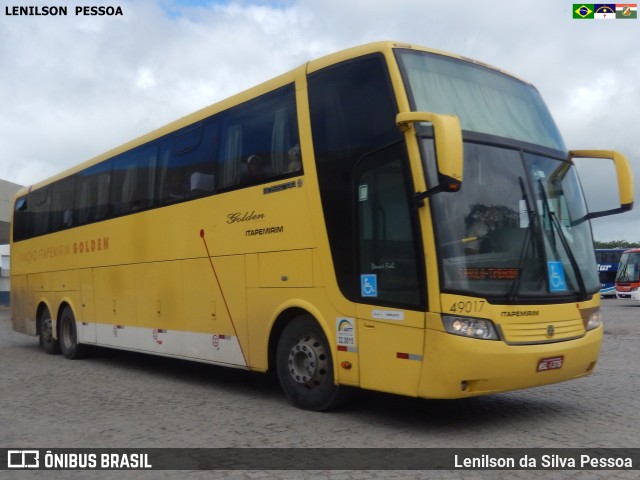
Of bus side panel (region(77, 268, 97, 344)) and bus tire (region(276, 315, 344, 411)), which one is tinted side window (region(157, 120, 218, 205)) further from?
bus side panel (region(77, 268, 97, 344))

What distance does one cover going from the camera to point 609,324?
21719mm

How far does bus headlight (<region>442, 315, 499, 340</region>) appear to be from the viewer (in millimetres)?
6387

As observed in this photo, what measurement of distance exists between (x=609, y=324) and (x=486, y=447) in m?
17.2

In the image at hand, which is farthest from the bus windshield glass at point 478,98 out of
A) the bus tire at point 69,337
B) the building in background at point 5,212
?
the building in background at point 5,212

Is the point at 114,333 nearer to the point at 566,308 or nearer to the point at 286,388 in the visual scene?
the point at 286,388

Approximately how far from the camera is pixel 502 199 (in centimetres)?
693

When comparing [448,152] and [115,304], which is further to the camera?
[115,304]

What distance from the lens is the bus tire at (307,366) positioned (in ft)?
25.3

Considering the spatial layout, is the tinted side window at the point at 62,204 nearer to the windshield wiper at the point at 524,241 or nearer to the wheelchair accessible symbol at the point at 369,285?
the wheelchair accessible symbol at the point at 369,285

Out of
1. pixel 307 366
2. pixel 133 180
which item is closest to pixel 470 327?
pixel 307 366

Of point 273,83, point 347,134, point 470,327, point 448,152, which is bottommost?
point 470,327

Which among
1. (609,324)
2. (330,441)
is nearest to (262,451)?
(330,441)

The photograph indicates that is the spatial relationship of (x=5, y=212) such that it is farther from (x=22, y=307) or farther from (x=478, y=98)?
(x=478, y=98)

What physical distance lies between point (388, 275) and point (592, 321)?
7.58 ft
